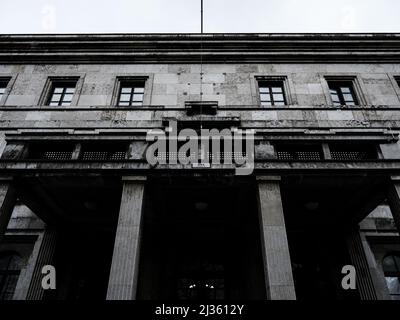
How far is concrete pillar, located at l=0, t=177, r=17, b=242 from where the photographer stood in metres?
8.66

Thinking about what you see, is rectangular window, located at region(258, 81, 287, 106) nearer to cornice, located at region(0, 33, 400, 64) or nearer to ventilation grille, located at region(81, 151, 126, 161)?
cornice, located at region(0, 33, 400, 64)

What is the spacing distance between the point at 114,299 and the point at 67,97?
28.2 ft

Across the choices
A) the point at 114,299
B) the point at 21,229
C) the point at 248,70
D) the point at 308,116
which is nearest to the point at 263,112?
the point at 308,116

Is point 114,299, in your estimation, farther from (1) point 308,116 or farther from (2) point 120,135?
(1) point 308,116

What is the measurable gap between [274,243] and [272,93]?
6781 mm

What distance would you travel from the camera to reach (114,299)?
283 inches

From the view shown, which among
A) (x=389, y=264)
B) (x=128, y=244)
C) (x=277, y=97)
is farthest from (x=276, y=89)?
(x=128, y=244)

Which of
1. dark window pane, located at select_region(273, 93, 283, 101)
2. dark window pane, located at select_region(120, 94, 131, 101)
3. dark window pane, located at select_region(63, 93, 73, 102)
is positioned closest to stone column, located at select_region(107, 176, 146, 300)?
dark window pane, located at select_region(120, 94, 131, 101)

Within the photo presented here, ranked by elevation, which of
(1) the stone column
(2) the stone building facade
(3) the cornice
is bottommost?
(1) the stone column

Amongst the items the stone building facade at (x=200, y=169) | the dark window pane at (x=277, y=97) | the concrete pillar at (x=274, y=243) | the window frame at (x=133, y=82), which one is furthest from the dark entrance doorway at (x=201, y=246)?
the dark window pane at (x=277, y=97)

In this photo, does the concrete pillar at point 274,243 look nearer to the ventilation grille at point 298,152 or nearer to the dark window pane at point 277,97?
the ventilation grille at point 298,152

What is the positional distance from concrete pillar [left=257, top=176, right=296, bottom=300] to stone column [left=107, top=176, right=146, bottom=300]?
3.23 metres

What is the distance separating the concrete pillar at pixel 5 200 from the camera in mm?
8656

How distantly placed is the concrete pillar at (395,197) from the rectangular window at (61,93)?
11.4 metres
